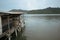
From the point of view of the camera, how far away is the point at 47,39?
359 inches

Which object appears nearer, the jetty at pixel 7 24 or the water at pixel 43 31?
the jetty at pixel 7 24

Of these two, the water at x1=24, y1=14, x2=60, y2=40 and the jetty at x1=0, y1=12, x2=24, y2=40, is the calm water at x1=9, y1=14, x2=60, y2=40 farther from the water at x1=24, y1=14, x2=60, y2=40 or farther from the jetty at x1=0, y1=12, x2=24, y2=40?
the jetty at x1=0, y1=12, x2=24, y2=40

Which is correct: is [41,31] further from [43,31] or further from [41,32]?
[41,32]

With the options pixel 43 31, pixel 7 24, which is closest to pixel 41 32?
pixel 43 31

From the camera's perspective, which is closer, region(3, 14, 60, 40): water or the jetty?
the jetty

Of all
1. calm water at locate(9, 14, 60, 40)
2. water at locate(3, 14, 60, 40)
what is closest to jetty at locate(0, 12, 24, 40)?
water at locate(3, 14, 60, 40)

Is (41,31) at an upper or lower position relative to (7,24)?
lower

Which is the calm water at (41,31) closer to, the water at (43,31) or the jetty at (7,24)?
the water at (43,31)

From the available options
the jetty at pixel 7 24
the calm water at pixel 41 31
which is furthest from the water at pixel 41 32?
the jetty at pixel 7 24

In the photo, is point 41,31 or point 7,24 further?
point 41,31

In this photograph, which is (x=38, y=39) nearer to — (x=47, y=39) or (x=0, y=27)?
(x=47, y=39)

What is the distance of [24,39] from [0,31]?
3.37 m

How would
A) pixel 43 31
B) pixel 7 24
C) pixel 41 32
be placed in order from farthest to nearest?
pixel 43 31 → pixel 41 32 → pixel 7 24

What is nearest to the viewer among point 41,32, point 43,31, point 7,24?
point 7,24
